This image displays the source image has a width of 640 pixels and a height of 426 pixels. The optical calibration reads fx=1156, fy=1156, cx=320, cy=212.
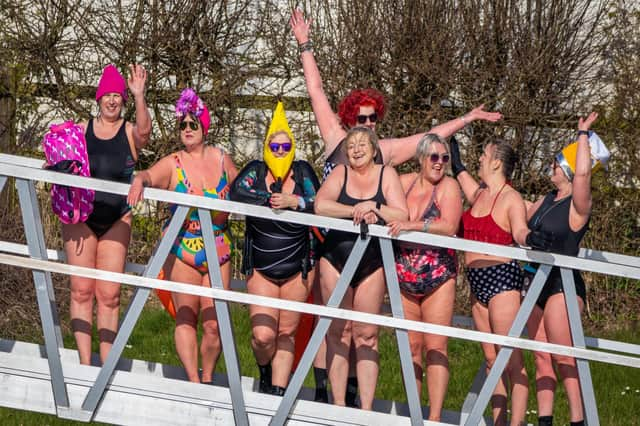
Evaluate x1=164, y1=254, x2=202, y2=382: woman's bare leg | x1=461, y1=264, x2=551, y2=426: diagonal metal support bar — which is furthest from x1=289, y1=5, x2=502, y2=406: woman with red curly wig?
x1=461, y1=264, x2=551, y2=426: diagonal metal support bar

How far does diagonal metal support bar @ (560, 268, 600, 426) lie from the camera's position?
5.27 metres

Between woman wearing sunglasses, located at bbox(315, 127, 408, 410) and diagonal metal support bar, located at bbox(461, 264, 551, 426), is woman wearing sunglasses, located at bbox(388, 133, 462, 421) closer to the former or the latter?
woman wearing sunglasses, located at bbox(315, 127, 408, 410)

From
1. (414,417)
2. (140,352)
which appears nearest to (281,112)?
(414,417)

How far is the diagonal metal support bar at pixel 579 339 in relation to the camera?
5266 mm

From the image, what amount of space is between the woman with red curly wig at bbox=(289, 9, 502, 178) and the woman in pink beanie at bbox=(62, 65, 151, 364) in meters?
0.95

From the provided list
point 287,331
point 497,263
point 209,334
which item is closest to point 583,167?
point 497,263

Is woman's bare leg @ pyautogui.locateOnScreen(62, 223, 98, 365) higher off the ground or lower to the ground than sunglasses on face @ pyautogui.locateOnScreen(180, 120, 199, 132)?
lower

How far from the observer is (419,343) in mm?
5895

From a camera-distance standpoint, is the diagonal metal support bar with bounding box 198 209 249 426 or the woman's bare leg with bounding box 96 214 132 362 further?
the woman's bare leg with bounding box 96 214 132 362

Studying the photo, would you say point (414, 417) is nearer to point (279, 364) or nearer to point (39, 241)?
point (279, 364)

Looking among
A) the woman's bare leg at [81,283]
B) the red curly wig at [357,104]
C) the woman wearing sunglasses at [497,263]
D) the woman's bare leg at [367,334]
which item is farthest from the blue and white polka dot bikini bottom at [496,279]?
the woman's bare leg at [81,283]

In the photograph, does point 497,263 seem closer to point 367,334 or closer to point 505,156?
point 505,156

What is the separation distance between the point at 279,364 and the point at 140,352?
14.2 ft

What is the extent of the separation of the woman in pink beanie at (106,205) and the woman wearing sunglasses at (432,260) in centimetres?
139
